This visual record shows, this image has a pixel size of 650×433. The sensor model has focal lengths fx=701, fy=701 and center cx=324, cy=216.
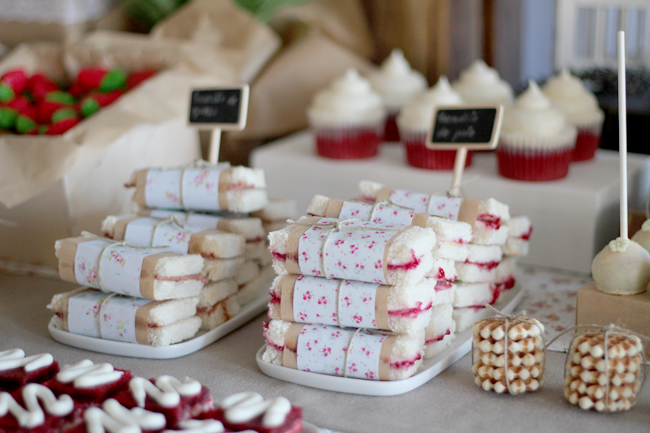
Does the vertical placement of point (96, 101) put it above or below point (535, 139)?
above

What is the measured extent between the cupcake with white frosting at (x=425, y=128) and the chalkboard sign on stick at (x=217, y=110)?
2.09ft

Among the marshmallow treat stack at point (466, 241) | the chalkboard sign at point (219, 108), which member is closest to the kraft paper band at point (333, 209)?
the marshmallow treat stack at point (466, 241)

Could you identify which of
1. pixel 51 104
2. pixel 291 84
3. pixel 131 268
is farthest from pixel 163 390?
pixel 291 84

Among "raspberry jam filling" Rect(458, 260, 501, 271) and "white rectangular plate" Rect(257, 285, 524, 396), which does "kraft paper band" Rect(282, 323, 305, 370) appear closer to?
"white rectangular plate" Rect(257, 285, 524, 396)

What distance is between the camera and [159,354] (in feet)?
5.99

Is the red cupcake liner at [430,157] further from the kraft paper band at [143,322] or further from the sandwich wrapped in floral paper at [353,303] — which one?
the kraft paper band at [143,322]

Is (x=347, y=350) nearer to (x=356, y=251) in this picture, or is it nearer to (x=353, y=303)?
(x=353, y=303)

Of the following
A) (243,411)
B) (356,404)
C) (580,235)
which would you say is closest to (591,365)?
(356,404)

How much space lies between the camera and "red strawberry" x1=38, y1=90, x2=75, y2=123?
2.82 meters

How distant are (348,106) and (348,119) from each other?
0.17ft

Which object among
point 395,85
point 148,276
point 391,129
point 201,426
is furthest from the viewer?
point 391,129

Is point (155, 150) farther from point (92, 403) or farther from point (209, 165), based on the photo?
point (92, 403)

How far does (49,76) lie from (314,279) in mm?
2264

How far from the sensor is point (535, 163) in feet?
7.88
